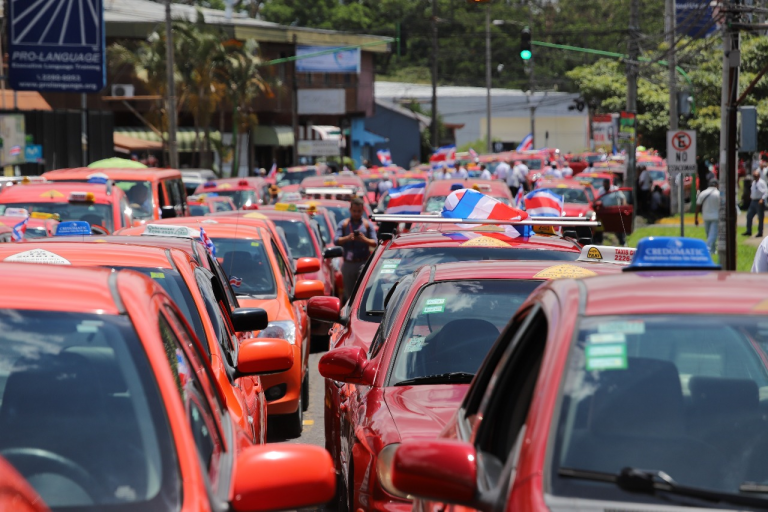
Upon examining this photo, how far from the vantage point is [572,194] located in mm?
32031

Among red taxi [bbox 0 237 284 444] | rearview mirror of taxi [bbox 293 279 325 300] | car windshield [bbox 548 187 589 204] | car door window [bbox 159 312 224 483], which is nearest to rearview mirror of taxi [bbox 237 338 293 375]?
red taxi [bbox 0 237 284 444]

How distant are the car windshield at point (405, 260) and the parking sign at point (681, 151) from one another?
46.6 ft

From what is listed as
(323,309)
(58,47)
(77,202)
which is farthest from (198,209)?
(323,309)

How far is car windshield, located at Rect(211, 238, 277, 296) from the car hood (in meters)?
4.75

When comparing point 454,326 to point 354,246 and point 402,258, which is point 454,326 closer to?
point 402,258

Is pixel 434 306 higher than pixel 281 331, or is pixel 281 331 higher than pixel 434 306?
pixel 434 306

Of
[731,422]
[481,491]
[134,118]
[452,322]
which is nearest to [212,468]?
[481,491]

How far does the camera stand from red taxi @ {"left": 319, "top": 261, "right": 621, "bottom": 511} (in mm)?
5543

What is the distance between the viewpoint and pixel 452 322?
21.0 feet

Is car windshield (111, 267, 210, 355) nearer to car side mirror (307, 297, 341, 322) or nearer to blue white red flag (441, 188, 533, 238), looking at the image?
car side mirror (307, 297, 341, 322)

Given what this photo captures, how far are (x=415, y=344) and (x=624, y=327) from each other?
9.86ft

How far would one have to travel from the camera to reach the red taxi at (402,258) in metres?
8.46

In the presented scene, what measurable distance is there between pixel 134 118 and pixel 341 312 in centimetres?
5117

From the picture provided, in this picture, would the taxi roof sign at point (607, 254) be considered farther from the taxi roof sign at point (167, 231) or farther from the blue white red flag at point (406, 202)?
the blue white red flag at point (406, 202)
